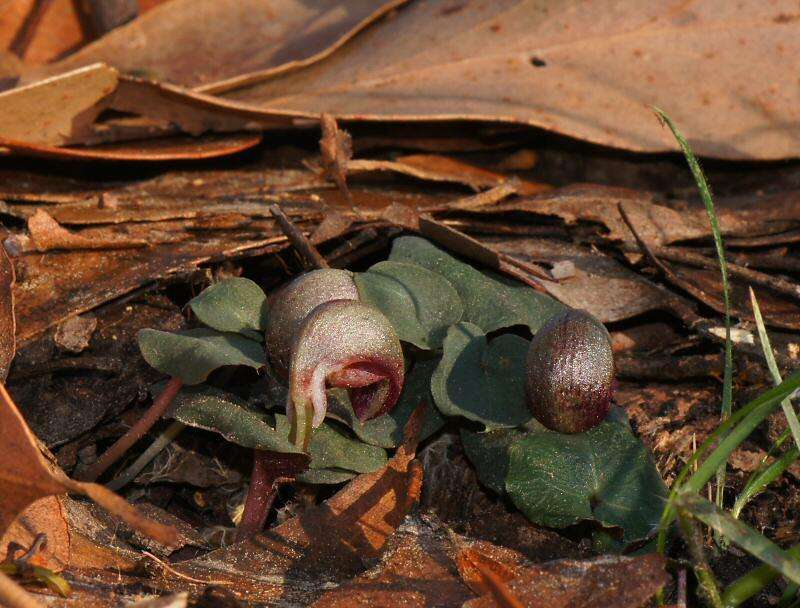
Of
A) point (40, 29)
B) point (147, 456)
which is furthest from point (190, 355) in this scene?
point (40, 29)

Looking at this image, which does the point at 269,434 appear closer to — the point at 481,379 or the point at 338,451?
the point at 338,451

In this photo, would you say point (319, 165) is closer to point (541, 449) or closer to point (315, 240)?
point (315, 240)

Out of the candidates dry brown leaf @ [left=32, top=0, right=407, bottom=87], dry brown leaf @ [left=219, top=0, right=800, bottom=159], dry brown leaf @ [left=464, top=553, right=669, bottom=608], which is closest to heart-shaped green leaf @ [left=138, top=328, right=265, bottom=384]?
dry brown leaf @ [left=464, top=553, right=669, bottom=608]

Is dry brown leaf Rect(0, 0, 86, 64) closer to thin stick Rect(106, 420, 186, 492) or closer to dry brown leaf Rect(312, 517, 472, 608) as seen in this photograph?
thin stick Rect(106, 420, 186, 492)

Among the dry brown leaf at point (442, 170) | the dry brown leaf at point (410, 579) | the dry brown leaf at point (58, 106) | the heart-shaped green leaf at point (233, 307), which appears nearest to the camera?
the dry brown leaf at point (410, 579)

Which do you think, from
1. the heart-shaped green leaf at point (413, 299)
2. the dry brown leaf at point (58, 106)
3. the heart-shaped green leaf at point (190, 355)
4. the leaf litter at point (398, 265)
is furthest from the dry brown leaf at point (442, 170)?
the heart-shaped green leaf at point (190, 355)

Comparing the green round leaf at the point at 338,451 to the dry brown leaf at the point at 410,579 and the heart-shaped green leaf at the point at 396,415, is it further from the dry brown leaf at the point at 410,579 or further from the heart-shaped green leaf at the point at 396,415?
the dry brown leaf at the point at 410,579
